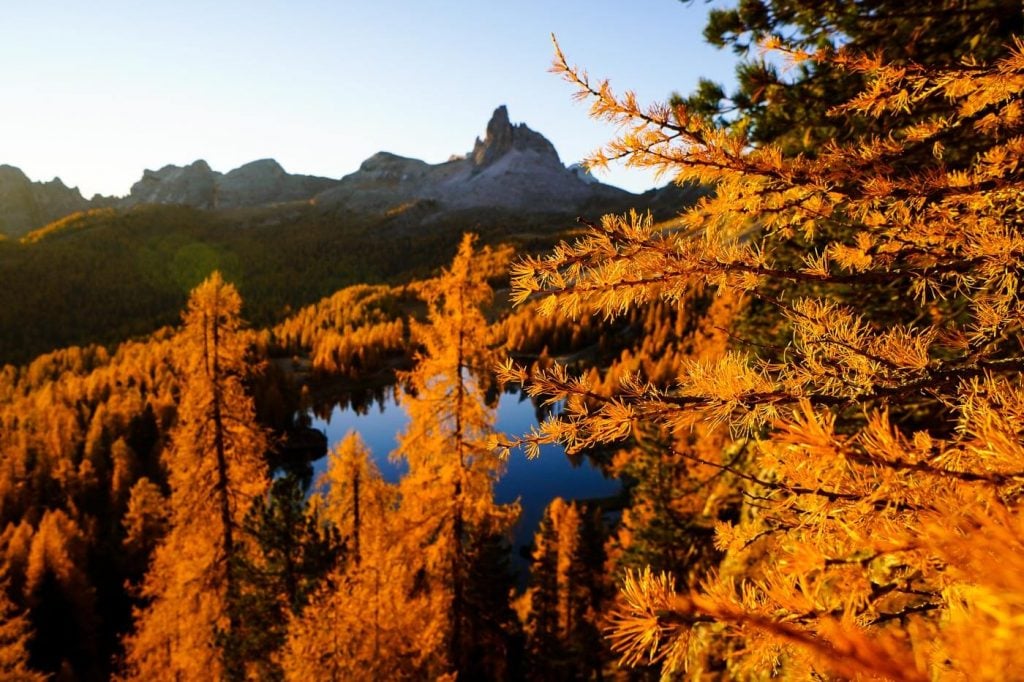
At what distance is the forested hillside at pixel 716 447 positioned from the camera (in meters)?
1.29

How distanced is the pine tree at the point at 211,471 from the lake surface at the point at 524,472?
28298 millimetres

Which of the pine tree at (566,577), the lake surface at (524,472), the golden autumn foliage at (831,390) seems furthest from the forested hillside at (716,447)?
the lake surface at (524,472)

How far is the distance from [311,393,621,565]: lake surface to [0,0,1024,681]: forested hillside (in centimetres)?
2485

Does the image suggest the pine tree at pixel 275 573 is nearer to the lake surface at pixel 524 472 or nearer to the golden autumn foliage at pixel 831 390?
the golden autumn foliage at pixel 831 390

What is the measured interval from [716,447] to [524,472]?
55461 mm

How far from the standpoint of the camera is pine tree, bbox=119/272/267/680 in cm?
1421

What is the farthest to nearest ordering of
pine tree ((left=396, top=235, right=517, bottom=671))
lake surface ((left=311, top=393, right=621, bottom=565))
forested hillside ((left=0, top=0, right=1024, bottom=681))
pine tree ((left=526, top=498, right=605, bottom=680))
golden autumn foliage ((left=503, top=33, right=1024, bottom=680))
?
lake surface ((left=311, top=393, right=621, bottom=565)) → pine tree ((left=526, top=498, right=605, bottom=680)) → pine tree ((left=396, top=235, right=517, bottom=671)) → forested hillside ((left=0, top=0, right=1024, bottom=681)) → golden autumn foliage ((left=503, top=33, right=1024, bottom=680))

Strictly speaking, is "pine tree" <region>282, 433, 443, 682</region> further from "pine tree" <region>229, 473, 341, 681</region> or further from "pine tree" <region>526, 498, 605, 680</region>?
"pine tree" <region>526, 498, 605, 680</region>

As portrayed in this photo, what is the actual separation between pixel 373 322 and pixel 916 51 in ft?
429

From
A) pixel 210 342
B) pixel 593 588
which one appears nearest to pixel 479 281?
pixel 210 342

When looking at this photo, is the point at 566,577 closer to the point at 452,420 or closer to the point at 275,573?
the point at 275,573

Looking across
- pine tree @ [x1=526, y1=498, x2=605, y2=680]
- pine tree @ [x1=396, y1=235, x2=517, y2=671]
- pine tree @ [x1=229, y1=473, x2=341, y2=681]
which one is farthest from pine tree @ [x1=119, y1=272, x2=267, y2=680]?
pine tree @ [x1=526, y1=498, x2=605, y2=680]

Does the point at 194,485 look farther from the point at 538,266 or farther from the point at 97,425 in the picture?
the point at 97,425

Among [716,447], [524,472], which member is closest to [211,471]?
[716,447]
